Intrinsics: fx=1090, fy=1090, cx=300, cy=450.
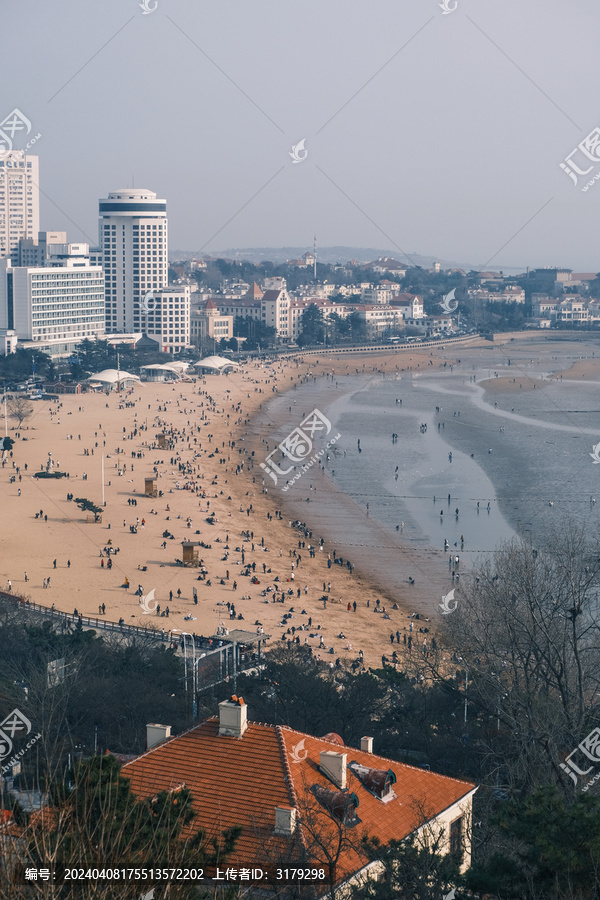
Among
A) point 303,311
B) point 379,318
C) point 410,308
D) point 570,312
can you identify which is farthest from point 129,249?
point 570,312

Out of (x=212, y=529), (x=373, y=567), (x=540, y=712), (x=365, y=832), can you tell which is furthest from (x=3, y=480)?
(x=365, y=832)

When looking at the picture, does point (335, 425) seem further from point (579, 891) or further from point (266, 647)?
point (579, 891)

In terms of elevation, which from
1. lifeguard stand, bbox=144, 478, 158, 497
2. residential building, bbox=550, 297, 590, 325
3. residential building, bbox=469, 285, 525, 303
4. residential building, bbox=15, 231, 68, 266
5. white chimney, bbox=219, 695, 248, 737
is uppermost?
residential building, bbox=15, 231, 68, 266

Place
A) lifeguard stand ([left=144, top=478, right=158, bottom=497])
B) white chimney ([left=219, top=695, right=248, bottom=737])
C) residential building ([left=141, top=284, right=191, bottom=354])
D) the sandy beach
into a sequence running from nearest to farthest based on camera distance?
white chimney ([left=219, top=695, right=248, bottom=737]) → the sandy beach → lifeguard stand ([left=144, top=478, right=158, bottom=497]) → residential building ([left=141, top=284, right=191, bottom=354])

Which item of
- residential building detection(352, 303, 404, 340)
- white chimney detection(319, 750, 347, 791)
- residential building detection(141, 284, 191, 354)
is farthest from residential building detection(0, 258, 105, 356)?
white chimney detection(319, 750, 347, 791)

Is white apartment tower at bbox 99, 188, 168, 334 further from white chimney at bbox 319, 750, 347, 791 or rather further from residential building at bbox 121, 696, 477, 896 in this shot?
white chimney at bbox 319, 750, 347, 791

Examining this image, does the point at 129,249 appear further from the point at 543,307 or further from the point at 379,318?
the point at 543,307
